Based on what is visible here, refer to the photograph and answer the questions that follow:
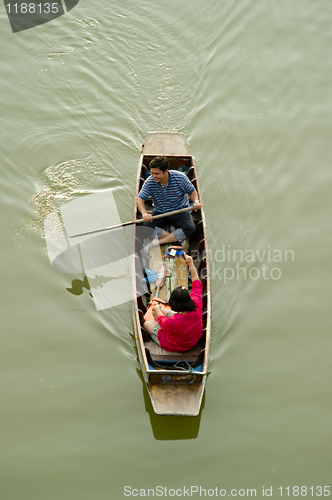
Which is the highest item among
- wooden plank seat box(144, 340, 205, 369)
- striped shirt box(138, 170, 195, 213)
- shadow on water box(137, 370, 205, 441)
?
striped shirt box(138, 170, 195, 213)

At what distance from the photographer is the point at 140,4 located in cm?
984

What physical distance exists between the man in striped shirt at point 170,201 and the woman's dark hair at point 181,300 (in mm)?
1913

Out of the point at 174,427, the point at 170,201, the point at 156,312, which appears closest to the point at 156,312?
the point at 156,312

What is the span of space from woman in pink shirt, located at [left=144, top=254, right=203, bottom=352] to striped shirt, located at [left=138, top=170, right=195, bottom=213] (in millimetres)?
1513

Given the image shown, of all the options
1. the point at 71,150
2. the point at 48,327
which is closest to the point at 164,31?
the point at 71,150

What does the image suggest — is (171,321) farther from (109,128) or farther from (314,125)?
(314,125)

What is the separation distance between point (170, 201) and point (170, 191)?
0.17 meters

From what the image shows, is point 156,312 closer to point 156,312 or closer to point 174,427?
point 156,312

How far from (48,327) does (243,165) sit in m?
4.60

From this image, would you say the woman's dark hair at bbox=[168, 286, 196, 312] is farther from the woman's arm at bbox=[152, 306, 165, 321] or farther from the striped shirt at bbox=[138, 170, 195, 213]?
the striped shirt at bbox=[138, 170, 195, 213]

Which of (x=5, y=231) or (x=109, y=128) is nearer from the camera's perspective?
(x=5, y=231)

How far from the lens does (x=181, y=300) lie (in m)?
4.08

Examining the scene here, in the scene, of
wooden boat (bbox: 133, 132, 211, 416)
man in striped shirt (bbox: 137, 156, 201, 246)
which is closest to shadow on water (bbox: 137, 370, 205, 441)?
wooden boat (bbox: 133, 132, 211, 416)

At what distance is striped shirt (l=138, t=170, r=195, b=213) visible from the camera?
579 cm
